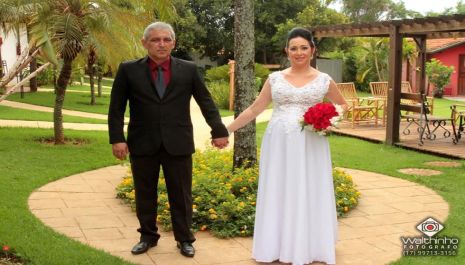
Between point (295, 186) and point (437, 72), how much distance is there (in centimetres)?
2384

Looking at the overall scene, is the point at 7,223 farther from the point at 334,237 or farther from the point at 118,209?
the point at 334,237

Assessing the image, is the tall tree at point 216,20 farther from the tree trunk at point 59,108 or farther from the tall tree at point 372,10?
the tall tree at point 372,10

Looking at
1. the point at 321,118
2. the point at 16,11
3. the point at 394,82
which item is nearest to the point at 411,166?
the point at 394,82

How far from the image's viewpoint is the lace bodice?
4359mm

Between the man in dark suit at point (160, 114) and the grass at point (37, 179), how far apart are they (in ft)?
2.55

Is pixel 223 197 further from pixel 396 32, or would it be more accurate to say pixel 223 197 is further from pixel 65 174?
pixel 396 32

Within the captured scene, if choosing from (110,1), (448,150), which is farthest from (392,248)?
(110,1)

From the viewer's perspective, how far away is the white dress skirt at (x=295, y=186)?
172 inches

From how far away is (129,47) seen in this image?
1129cm

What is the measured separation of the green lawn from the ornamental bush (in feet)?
3.61

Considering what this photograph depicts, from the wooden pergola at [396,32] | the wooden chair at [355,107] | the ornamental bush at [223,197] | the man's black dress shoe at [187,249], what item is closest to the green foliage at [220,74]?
the wooden chair at [355,107]

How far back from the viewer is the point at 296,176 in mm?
4355

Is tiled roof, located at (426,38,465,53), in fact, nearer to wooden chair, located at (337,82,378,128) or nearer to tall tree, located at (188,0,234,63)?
tall tree, located at (188,0,234,63)

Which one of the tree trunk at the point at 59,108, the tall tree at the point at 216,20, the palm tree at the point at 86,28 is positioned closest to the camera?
the palm tree at the point at 86,28
